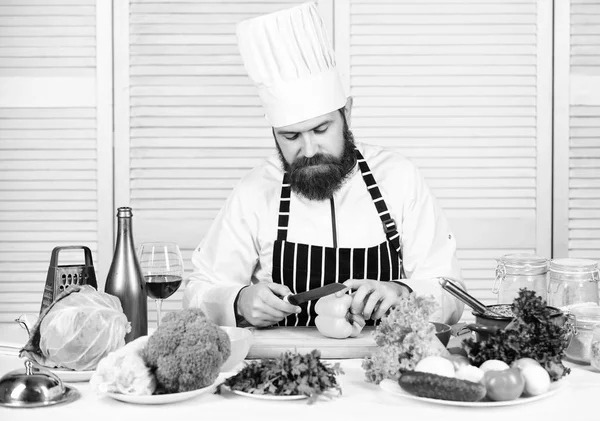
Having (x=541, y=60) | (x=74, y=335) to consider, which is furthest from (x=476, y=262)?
(x=74, y=335)

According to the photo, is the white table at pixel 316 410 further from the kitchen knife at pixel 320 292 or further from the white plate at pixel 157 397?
the kitchen knife at pixel 320 292

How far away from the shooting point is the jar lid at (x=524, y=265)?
2.02 meters

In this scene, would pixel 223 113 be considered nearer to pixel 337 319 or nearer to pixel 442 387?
pixel 337 319

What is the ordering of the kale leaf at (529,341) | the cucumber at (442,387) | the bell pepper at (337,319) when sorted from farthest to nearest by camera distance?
the bell pepper at (337,319)
the kale leaf at (529,341)
the cucumber at (442,387)

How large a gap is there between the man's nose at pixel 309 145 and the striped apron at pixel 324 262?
152mm

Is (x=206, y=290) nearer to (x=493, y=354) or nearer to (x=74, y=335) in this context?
(x=74, y=335)

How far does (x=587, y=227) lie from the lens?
12.0ft

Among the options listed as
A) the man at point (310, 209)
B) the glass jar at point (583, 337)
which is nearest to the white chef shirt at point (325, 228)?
the man at point (310, 209)

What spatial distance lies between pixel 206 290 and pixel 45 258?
4.71 feet

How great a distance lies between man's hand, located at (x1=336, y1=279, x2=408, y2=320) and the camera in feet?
6.72

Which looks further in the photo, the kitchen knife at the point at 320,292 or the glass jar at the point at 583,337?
the kitchen knife at the point at 320,292

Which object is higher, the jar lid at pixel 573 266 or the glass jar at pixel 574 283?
the jar lid at pixel 573 266

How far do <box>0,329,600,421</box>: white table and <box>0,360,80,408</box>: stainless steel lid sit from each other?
0.01 meters

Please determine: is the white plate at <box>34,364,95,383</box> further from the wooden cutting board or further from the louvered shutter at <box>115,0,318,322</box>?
the louvered shutter at <box>115,0,318,322</box>
